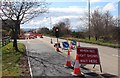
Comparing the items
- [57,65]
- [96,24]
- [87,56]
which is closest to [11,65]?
[57,65]

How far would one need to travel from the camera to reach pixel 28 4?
29.3 metres

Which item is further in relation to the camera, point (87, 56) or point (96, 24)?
point (96, 24)

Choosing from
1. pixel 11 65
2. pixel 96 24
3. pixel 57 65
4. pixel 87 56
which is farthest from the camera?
pixel 96 24

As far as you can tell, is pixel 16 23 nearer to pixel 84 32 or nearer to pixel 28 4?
pixel 28 4

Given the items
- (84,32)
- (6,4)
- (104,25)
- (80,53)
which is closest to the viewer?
(80,53)

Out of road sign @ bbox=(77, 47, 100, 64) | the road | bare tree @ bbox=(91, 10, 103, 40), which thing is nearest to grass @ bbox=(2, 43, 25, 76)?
the road

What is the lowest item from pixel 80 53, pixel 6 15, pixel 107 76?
pixel 107 76

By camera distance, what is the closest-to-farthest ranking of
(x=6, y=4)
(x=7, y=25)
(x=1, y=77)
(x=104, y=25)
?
1. (x=1, y=77)
2. (x=6, y=4)
3. (x=7, y=25)
4. (x=104, y=25)

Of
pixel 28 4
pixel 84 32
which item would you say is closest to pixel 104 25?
pixel 84 32

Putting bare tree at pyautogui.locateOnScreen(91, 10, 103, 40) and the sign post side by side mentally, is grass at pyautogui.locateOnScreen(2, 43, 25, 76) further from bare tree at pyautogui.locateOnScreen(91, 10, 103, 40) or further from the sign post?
bare tree at pyautogui.locateOnScreen(91, 10, 103, 40)

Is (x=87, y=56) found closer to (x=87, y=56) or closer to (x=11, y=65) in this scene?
(x=87, y=56)

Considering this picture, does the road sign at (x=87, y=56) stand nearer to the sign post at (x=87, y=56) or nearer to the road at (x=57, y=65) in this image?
the sign post at (x=87, y=56)

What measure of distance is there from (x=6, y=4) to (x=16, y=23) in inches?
81.5

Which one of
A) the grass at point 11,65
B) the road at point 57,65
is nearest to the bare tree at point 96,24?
the road at point 57,65
